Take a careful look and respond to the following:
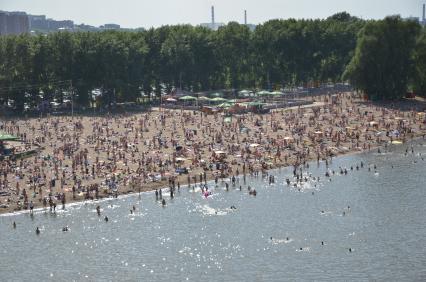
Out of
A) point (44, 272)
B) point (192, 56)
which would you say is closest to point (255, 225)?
point (44, 272)

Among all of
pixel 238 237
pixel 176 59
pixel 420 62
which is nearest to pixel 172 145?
pixel 238 237

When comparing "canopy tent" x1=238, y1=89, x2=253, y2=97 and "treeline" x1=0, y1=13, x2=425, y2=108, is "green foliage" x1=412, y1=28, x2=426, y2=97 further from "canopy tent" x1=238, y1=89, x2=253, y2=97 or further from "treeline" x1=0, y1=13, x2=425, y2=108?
"canopy tent" x1=238, y1=89, x2=253, y2=97

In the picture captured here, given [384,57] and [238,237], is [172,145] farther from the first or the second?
[384,57]

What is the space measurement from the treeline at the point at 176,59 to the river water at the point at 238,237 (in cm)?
5870

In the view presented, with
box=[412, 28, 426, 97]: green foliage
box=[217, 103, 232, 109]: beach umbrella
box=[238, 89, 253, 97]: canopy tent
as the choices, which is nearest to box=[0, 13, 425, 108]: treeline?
box=[412, 28, 426, 97]: green foliage

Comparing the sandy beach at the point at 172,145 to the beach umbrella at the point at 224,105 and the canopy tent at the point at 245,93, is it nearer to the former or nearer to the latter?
the beach umbrella at the point at 224,105

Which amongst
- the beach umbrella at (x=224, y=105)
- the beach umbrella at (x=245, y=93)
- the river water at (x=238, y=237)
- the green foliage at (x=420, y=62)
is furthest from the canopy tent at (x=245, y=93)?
the river water at (x=238, y=237)

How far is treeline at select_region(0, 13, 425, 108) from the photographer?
137 m

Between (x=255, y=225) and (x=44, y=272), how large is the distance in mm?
20263

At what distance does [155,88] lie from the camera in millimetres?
150875

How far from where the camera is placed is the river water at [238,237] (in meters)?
60.8

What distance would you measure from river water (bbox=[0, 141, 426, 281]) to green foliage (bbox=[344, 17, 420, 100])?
52129 mm

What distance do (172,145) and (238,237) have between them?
118 feet

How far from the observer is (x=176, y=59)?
149 meters
